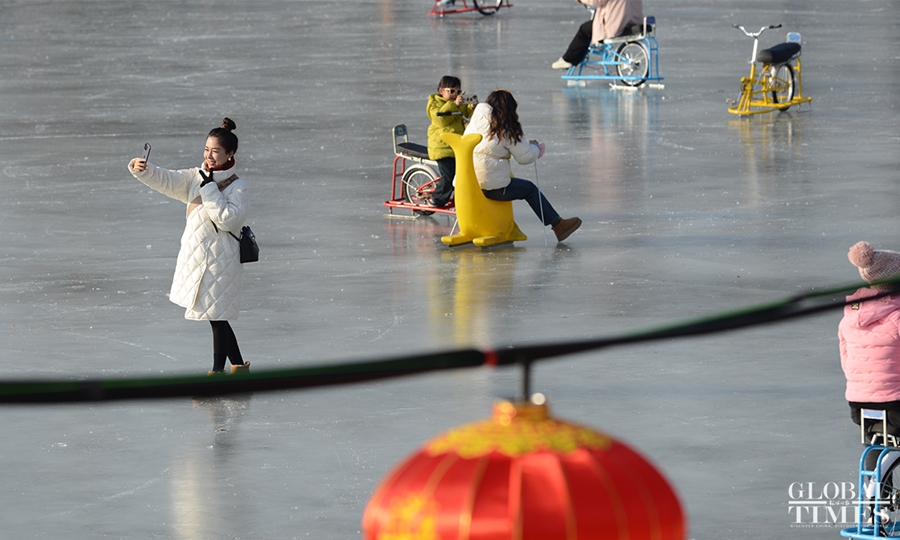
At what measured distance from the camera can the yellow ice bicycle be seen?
19.0m

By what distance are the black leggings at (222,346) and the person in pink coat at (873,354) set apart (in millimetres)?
3670

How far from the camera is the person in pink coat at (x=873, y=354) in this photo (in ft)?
21.0

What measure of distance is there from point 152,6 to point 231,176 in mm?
30652

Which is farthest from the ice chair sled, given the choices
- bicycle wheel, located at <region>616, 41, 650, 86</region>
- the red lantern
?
bicycle wheel, located at <region>616, 41, 650, 86</region>

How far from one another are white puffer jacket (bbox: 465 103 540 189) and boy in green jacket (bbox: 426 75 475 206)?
1.55 ft

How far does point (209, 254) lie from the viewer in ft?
28.0

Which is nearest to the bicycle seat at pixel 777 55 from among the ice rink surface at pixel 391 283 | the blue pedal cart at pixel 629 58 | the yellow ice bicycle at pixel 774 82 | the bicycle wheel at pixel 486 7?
the yellow ice bicycle at pixel 774 82

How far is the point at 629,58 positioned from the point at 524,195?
10962 millimetres

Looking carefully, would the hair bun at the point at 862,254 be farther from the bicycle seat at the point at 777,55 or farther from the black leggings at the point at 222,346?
the bicycle seat at the point at 777,55

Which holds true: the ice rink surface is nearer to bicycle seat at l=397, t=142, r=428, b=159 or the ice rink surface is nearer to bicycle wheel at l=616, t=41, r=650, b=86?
bicycle wheel at l=616, t=41, r=650, b=86

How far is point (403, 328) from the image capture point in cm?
991

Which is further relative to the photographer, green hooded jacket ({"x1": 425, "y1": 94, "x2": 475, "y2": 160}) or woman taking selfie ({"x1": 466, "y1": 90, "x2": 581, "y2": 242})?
green hooded jacket ({"x1": 425, "y1": 94, "x2": 475, "y2": 160})

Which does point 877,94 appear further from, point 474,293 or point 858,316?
point 858,316

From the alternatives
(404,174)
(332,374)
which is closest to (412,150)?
(404,174)
